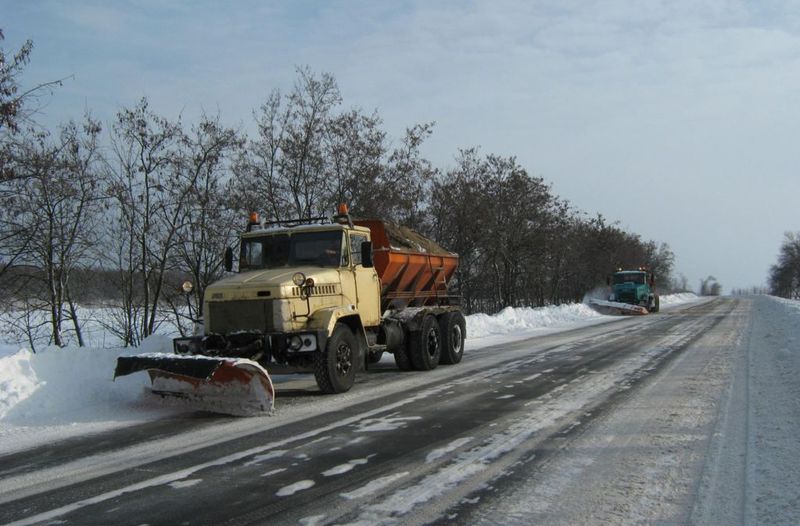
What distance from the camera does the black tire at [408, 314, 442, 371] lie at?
11328 millimetres

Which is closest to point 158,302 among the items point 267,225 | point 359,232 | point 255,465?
point 267,225

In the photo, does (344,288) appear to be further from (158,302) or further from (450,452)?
(158,302)

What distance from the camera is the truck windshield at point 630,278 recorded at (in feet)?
125

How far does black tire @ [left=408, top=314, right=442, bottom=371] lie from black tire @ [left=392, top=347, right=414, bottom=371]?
8 centimetres

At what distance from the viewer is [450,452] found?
17.6 feet

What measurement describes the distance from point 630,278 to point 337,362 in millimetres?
33528

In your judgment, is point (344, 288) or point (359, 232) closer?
point (344, 288)

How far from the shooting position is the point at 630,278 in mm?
38438

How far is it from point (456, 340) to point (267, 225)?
477cm

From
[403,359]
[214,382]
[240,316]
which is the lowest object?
[403,359]

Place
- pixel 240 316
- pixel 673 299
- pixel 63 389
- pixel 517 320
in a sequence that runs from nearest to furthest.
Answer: pixel 63 389 < pixel 240 316 < pixel 517 320 < pixel 673 299

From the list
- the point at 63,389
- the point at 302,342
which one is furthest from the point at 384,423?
the point at 63,389

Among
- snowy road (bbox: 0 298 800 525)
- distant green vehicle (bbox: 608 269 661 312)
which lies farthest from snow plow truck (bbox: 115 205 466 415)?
distant green vehicle (bbox: 608 269 661 312)

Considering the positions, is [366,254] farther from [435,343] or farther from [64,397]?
[64,397]
